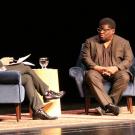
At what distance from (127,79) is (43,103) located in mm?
1074

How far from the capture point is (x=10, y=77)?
584cm

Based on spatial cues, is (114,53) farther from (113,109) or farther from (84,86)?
(113,109)

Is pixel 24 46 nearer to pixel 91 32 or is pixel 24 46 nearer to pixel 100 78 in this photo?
pixel 91 32

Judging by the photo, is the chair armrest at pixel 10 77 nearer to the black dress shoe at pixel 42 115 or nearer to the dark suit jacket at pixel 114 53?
the black dress shoe at pixel 42 115

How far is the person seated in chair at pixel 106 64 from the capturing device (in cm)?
650

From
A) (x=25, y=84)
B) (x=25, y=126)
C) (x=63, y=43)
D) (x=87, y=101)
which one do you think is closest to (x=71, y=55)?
(x=63, y=43)

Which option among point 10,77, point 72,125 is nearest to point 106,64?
point 10,77

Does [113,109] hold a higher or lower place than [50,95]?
lower

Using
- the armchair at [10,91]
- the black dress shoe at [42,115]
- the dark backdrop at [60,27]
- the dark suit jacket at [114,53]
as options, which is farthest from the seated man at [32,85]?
the dark backdrop at [60,27]

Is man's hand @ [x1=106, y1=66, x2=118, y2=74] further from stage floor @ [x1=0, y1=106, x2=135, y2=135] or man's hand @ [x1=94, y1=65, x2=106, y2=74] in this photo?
stage floor @ [x1=0, y1=106, x2=135, y2=135]

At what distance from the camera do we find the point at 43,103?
635cm

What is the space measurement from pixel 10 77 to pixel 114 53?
1.49 m

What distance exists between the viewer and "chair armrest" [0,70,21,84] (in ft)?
19.0

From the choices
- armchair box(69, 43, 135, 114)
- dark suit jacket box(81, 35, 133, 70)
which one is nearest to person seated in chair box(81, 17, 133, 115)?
dark suit jacket box(81, 35, 133, 70)
